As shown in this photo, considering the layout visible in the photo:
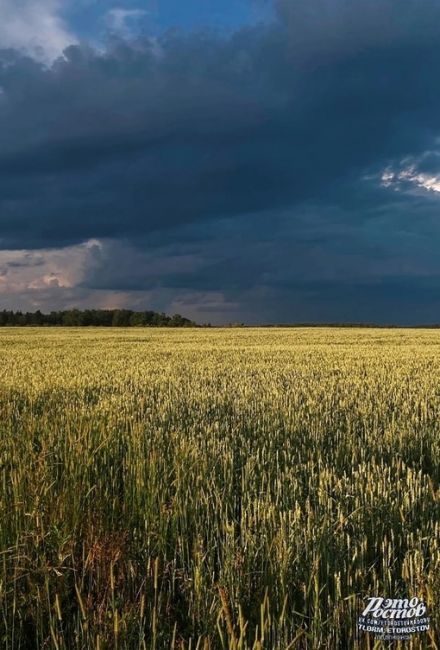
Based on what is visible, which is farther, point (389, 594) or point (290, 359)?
point (290, 359)

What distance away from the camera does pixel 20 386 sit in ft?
38.7

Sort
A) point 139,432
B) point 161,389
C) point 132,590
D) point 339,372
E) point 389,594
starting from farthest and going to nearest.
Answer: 1. point 339,372
2. point 161,389
3. point 139,432
4. point 132,590
5. point 389,594

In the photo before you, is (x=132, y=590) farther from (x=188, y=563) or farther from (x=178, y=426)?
(x=178, y=426)

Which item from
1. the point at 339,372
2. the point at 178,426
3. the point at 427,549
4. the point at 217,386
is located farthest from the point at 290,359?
the point at 427,549

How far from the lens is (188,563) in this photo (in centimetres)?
315

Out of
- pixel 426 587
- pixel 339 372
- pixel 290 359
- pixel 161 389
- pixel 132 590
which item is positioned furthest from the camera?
pixel 290 359

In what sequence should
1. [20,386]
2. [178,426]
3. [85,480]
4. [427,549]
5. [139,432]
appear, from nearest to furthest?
[427,549] → [85,480] → [139,432] → [178,426] → [20,386]

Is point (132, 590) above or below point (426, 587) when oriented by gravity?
below

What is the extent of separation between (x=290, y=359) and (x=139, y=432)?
14630 millimetres

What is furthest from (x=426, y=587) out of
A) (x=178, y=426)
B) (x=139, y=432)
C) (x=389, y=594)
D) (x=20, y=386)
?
(x=20, y=386)

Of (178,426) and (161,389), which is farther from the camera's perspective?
(161,389)

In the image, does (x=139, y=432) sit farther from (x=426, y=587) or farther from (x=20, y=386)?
(x=20, y=386)

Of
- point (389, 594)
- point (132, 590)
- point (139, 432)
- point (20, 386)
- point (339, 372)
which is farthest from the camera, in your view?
point (339, 372)

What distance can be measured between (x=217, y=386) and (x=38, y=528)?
329 inches
